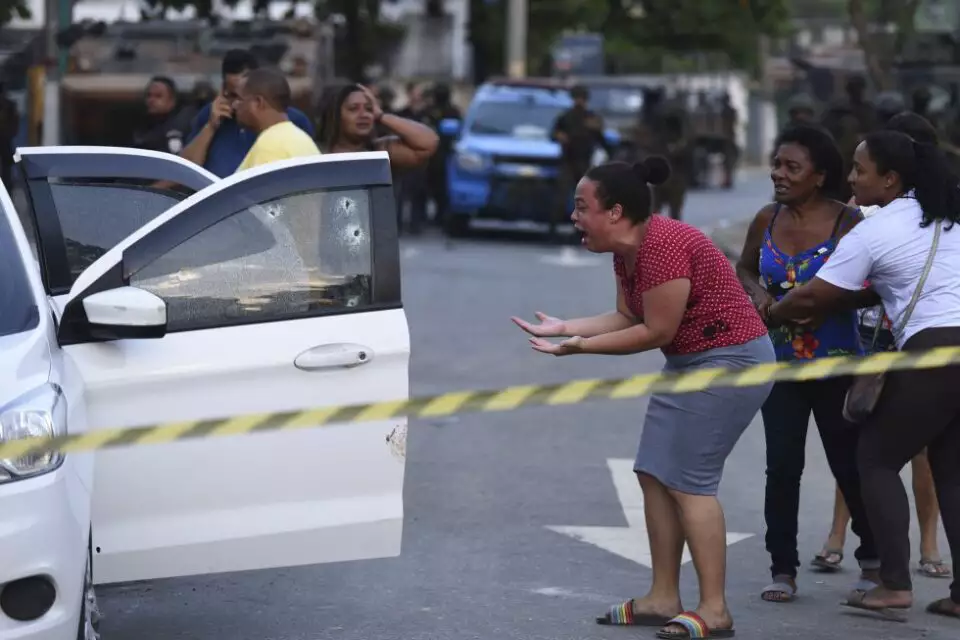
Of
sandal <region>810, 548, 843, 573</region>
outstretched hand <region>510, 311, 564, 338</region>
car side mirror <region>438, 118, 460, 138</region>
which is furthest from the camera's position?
car side mirror <region>438, 118, 460, 138</region>

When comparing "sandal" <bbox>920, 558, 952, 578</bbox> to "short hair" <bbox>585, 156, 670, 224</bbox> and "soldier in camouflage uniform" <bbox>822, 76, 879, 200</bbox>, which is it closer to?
"short hair" <bbox>585, 156, 670, 224</bbox>

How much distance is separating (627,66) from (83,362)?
210 ft

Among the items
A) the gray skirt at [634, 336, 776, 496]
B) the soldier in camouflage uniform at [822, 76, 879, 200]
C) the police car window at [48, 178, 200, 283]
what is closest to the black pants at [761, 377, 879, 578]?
the gray skirt at [634, 336, 776, 496]

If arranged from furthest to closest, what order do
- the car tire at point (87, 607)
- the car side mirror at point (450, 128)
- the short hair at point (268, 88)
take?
the car side mirror at point (450, 128) < the short hair at point (268, 88) < the car tire at point (87, 607)

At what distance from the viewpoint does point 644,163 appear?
21.2ft

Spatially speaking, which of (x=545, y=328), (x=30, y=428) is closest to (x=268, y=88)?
(x=545, y=328)

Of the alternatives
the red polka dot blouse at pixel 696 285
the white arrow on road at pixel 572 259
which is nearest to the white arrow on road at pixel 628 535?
the red polka dot blouse at pixel 696 285

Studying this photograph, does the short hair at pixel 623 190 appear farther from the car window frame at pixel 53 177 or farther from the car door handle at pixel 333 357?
the car window frame at pixel 53 177

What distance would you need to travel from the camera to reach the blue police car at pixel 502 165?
2306 centimetres

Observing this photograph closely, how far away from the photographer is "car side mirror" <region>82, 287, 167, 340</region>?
5359 millimetres

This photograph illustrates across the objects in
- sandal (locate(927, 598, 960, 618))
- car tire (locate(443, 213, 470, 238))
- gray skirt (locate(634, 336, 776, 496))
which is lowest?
car tire (locate(443, 213, 470, 238))

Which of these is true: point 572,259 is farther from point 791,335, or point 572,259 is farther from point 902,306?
point 902,306

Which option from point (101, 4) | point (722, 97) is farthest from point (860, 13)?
point (101, 4)

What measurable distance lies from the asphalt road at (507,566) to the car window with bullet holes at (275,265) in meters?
1.17
